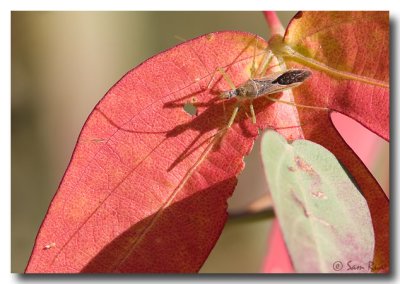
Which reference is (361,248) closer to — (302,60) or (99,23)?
(302,60)

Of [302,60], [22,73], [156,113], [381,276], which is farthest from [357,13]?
[22,73]

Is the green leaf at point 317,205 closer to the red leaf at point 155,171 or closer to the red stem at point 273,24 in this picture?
the red leaf at point 155,171

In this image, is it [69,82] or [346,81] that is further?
[69,82]

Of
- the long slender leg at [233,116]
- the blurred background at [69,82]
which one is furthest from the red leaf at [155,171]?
the blurred background at [69,82]

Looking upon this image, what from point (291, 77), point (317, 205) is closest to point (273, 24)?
point (291, 77)

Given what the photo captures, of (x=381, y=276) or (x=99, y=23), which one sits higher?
(x=99, y=23)

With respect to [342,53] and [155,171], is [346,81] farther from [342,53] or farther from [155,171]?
[155,171]
